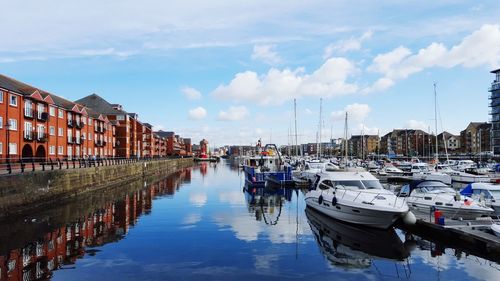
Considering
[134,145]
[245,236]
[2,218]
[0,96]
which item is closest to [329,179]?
[245,236]

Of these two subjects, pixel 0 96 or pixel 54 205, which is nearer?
pixel 54 205

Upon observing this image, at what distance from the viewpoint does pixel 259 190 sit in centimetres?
4538

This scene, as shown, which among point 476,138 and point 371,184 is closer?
point 371,184

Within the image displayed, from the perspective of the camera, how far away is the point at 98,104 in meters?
95.1

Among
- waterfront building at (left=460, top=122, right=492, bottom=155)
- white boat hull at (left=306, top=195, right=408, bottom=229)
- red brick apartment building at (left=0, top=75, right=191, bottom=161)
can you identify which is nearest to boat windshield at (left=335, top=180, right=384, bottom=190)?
white boat hull at (left=306, top=195, right=408, bottom=229)

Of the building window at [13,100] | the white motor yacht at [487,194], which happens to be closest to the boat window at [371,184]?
the white motor yacht at [487,194]

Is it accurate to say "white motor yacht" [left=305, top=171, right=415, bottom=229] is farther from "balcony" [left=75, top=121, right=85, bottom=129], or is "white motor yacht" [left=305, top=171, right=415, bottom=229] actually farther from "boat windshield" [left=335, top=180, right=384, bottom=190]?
"balcony" [left=75, top=121, right=85, bottom=129]

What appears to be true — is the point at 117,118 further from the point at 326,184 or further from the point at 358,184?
the point at 358,184

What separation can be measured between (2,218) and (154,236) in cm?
1004

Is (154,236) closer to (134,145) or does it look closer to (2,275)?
(2,275)

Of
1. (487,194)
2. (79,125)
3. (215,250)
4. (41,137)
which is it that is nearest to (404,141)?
(79,125)

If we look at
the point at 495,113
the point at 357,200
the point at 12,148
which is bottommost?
the point at 357,200

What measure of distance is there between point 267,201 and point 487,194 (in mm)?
17155

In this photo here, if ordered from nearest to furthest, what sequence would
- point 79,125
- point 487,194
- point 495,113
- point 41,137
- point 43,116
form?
point 487,194, point 41,137, point 43,116, point 79,125, point 495,113
